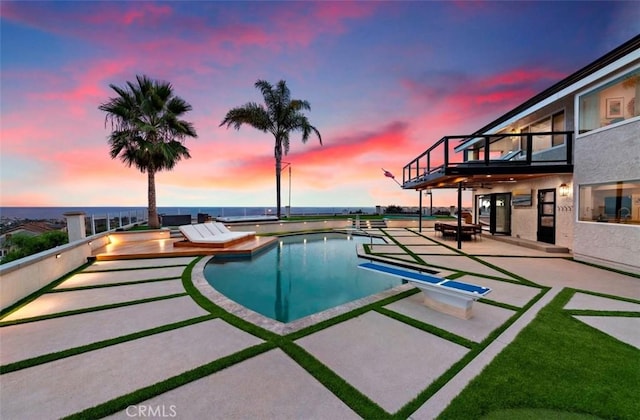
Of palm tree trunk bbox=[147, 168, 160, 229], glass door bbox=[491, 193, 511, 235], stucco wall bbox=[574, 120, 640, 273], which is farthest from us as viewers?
glass door bbox=[491, 193, 511, 235]

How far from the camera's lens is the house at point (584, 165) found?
6.07 meters

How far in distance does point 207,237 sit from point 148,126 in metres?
5.65

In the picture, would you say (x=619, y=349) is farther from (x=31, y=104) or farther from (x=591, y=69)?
(x=31, y=104)

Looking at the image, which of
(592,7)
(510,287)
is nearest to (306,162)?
(592,7)

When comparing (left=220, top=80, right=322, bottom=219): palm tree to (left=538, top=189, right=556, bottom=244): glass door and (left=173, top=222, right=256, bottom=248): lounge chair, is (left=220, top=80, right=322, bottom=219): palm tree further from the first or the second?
(left=538, top=189, right=556, bottom=244): glass door

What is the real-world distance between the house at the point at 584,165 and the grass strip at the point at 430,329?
638cm

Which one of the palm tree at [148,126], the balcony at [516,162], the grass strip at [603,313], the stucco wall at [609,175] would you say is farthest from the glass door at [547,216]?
the palm tree at [148,126]

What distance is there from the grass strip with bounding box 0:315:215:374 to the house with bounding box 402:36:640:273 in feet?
28.3

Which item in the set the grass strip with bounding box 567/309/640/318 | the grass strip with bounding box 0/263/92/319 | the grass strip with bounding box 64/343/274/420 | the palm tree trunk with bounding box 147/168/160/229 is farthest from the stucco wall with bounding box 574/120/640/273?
the palm tree trunk with bounding box 147/168/160/229

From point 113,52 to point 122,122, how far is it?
259 cm

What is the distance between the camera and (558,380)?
7.40ft

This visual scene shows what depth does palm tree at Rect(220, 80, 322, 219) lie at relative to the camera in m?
15.2

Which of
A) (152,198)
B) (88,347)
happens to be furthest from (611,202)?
(152,198)

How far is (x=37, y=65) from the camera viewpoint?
835cm
